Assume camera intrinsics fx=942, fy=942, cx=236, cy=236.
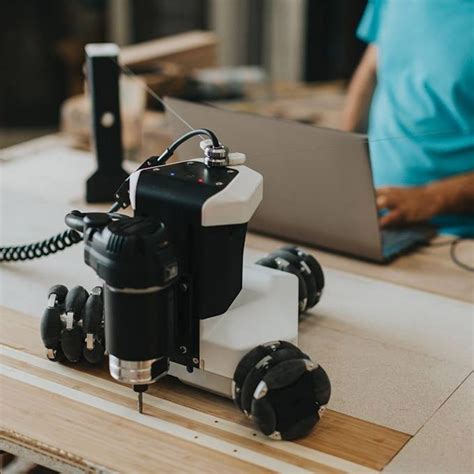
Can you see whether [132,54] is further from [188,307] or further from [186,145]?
[188,307]

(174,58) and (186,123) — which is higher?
(186,123)

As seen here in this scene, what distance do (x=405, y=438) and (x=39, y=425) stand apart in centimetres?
44

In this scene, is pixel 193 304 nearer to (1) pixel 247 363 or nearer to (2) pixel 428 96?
(1) pixel 247 363

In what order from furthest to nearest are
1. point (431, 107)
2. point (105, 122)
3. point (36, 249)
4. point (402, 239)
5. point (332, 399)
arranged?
1. point (431, 107)
2. point (105, 122)
3. point (402, 239)
4. point (36, 249)
5. point (332, 399)

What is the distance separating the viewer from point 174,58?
273 cm

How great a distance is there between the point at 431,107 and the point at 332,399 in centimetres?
104

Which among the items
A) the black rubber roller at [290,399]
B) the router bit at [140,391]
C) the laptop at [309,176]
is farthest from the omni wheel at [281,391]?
the laptop at [309,176]

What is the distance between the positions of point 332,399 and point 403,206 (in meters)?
0.71

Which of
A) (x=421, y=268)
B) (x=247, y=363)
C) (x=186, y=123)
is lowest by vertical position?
(x=421, y=268)

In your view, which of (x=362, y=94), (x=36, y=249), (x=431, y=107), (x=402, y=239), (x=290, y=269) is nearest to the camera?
(x=290, y=269)

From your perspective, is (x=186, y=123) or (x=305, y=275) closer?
(x=305, y=275)

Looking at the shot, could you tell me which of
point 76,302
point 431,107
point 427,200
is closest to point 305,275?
point 76,302

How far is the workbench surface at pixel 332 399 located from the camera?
1.08 metres

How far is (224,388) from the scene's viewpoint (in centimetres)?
117
